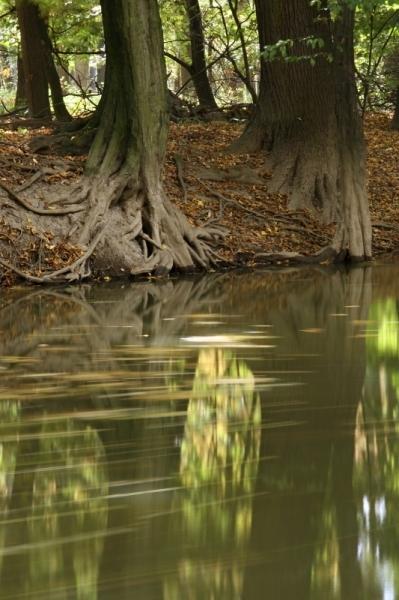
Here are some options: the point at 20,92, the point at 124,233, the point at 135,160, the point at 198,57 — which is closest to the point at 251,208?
the point at 135,160

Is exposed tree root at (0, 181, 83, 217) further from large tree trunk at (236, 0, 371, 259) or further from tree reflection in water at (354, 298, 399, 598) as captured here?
tree reflection in water at (354, 298, 399, 598)

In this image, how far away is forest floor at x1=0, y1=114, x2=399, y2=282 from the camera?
13.2 meters

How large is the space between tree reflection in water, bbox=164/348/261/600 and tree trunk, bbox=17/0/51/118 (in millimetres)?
15998

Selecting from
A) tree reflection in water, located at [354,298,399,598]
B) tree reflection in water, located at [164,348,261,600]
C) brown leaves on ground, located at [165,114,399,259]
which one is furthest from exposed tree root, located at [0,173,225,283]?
tree reflection in water, located at [164,348,261,600]

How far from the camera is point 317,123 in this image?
16.5 m

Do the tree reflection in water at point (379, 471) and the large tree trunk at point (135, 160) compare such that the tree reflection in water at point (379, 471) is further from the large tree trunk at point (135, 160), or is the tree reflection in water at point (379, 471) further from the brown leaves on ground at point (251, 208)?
the brown leaves on ground at point (251, 208)

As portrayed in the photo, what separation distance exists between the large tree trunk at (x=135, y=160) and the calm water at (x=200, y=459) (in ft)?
14.5

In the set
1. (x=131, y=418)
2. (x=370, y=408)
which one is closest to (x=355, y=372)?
(x=370, y=408)

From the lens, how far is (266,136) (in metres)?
17.5

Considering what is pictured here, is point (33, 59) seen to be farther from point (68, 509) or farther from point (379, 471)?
point (68, 509)

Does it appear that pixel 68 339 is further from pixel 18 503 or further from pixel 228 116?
pixel 228 116

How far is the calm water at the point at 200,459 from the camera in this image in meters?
3.24

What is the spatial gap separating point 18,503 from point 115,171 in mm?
10229

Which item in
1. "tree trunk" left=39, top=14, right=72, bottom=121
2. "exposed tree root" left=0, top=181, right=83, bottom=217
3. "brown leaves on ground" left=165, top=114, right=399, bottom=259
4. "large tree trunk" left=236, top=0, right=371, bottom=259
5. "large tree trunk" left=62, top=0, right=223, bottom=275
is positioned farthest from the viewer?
"tree trunk" left=39, top=14, right=72, bottom=121
